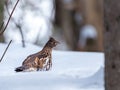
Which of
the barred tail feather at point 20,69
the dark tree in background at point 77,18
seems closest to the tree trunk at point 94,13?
the dark tree in background at point 77,18

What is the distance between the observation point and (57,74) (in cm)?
399

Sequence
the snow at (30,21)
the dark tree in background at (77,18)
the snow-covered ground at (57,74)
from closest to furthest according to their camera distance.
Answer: the snow-covered ground at (57,74), the snow at (30,21), the dark tree in background at (77,18)

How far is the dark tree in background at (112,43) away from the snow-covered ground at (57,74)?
516mm

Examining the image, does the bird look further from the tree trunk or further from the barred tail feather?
the tree trunk

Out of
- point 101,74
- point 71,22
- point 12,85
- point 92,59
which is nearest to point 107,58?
point 12,85

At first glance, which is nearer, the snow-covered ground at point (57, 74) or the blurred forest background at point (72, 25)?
the blurred forest background at point (72, 25)

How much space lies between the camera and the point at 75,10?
1716cm

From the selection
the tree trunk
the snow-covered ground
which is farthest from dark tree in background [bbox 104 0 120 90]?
the tree trunk

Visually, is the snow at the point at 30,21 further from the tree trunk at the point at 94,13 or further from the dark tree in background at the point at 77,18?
the tree trunk at the point at 94,13

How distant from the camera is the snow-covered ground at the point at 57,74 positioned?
3.75 metres

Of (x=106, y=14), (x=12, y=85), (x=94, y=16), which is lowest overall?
(x=12, y=85)

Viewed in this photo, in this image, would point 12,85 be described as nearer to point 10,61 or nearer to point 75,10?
point 10,61

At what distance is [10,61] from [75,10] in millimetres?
13048

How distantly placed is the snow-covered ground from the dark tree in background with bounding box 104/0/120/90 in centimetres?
52
